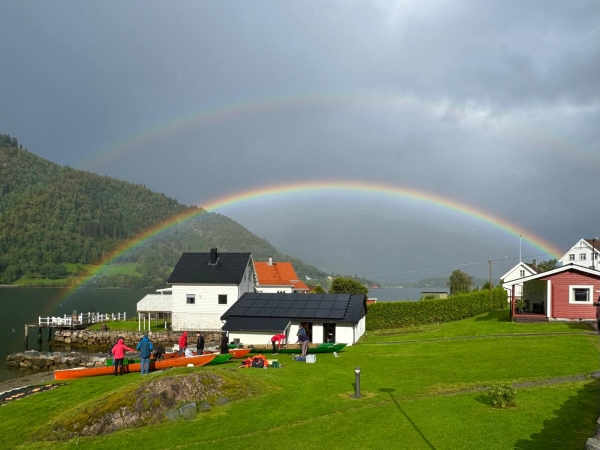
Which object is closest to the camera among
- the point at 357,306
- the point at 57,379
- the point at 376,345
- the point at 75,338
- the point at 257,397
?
the point at 257,397

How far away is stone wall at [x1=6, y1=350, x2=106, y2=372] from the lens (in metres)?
41.3

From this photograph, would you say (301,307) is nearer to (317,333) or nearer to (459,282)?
(317,333)

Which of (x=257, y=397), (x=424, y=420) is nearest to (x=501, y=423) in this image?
(x=424, y=420)

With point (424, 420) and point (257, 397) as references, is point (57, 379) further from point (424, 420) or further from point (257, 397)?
point (424, 420)

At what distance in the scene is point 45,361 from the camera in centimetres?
4341

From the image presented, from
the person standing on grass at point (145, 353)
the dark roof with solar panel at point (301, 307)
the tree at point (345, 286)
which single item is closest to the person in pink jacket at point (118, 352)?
the person standing on grass at point (145, 353)

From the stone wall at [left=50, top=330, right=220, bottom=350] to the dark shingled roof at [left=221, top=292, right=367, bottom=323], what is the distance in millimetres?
12484

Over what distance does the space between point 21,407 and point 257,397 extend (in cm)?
1080

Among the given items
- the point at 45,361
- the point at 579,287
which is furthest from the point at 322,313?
the point at 45,361

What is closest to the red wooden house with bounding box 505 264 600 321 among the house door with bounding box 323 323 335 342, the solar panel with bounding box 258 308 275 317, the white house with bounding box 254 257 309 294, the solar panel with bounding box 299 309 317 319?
the house door with bounding box 323 323 335 342

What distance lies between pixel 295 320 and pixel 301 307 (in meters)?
1.73

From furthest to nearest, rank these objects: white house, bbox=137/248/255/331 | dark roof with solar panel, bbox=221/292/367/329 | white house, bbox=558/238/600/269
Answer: white house, bbox=558/238/600/269, white house, bbox=137/248/255/331, dark roof with solar panel, bbox=221/292/367/329

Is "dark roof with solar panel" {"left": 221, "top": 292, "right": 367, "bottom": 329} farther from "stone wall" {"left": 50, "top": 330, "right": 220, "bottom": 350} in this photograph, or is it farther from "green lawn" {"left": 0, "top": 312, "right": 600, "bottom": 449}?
"stone wall" {"left": 50, "top": 330, "right": 220, "bottom": 350}

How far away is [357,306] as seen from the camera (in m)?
39.9
